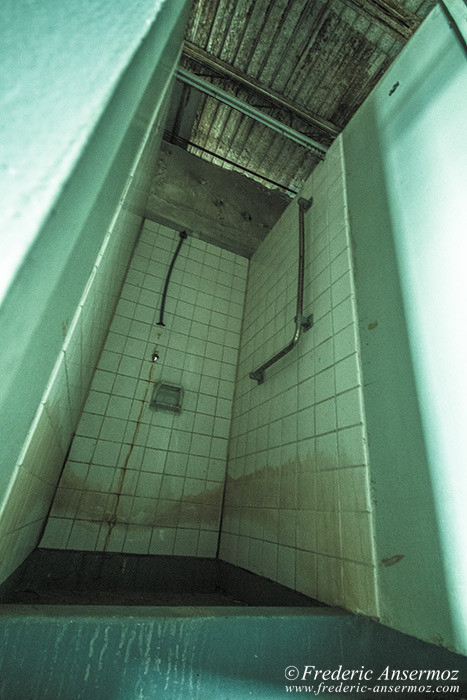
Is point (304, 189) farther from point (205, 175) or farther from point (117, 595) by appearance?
point (117, 595)

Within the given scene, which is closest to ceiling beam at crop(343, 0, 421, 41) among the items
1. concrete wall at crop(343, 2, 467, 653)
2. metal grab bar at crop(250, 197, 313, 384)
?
concrete wall at crop(343, 2, 467, 653)

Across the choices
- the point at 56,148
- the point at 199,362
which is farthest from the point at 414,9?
the point at 56,148

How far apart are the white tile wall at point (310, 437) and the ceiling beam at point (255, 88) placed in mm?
1584

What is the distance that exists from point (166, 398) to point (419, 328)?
65.7 inches

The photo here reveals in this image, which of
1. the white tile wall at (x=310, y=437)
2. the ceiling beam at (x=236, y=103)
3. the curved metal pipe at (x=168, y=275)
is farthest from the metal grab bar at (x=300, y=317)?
the ceiling beam at (x=236, y=103)

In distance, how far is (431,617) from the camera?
850 millimetres

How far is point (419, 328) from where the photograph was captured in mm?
1146

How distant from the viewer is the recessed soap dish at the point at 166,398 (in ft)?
7.30

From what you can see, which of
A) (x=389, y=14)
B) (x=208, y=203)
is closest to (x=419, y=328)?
(x=208, y=203)

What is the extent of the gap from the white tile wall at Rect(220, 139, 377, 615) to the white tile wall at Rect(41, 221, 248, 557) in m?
0.19

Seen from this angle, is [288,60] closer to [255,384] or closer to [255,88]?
[255,88]

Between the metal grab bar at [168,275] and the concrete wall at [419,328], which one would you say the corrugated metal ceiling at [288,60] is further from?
the concrete wall at [419,328]

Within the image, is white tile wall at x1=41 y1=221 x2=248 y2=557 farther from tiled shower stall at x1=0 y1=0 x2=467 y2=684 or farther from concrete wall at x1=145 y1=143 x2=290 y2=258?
concrete wall at x1=145 y1=143 x2=290 y2=258

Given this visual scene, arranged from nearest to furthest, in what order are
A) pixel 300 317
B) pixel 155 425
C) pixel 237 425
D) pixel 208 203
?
pixel 300 317
pixel 155 425
pixel 237 425
pixel 208 203
